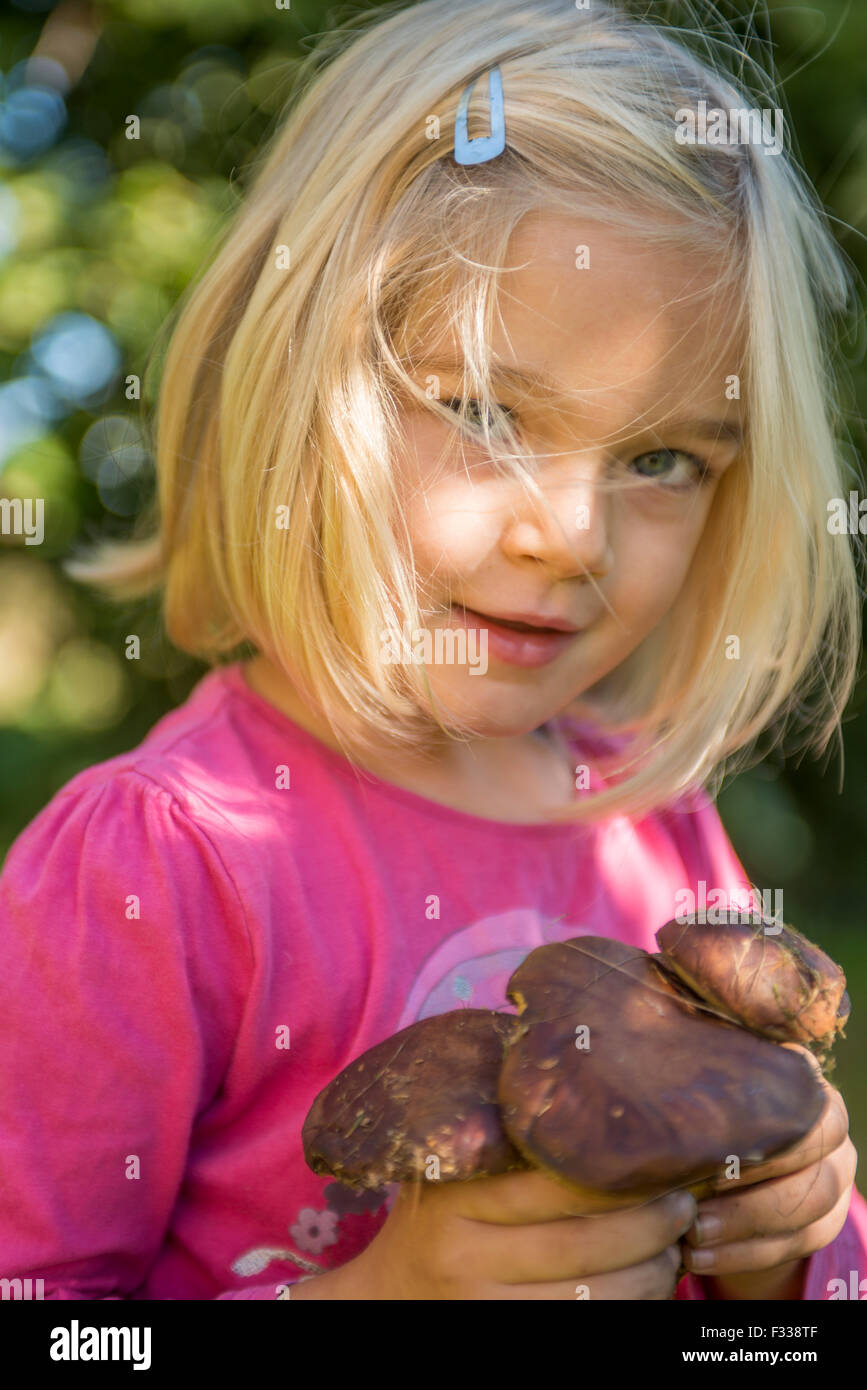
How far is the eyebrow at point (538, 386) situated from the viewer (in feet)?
3.55

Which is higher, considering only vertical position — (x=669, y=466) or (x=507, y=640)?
(x=669, y=466)

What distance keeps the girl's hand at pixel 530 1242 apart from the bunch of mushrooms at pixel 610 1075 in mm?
36

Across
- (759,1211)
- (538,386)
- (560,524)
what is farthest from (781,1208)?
(538,386)

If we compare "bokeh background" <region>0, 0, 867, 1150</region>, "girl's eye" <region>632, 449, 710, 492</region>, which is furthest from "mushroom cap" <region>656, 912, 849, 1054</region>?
"bokeh background" <region>0, 0, 867, 1150</region>

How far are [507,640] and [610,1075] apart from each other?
499 millimetres

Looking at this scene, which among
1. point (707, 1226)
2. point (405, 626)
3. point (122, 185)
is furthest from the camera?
point (122, 185)

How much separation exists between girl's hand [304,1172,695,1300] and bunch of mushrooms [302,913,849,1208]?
36mm

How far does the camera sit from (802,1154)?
91 centimetres

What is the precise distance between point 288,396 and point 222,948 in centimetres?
55

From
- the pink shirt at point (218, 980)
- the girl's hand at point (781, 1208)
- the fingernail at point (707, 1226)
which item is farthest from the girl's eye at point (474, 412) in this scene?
the fingernail at point (707, 1226)

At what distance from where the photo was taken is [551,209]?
1.11m

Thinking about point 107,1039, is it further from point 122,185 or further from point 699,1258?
point 122,185
